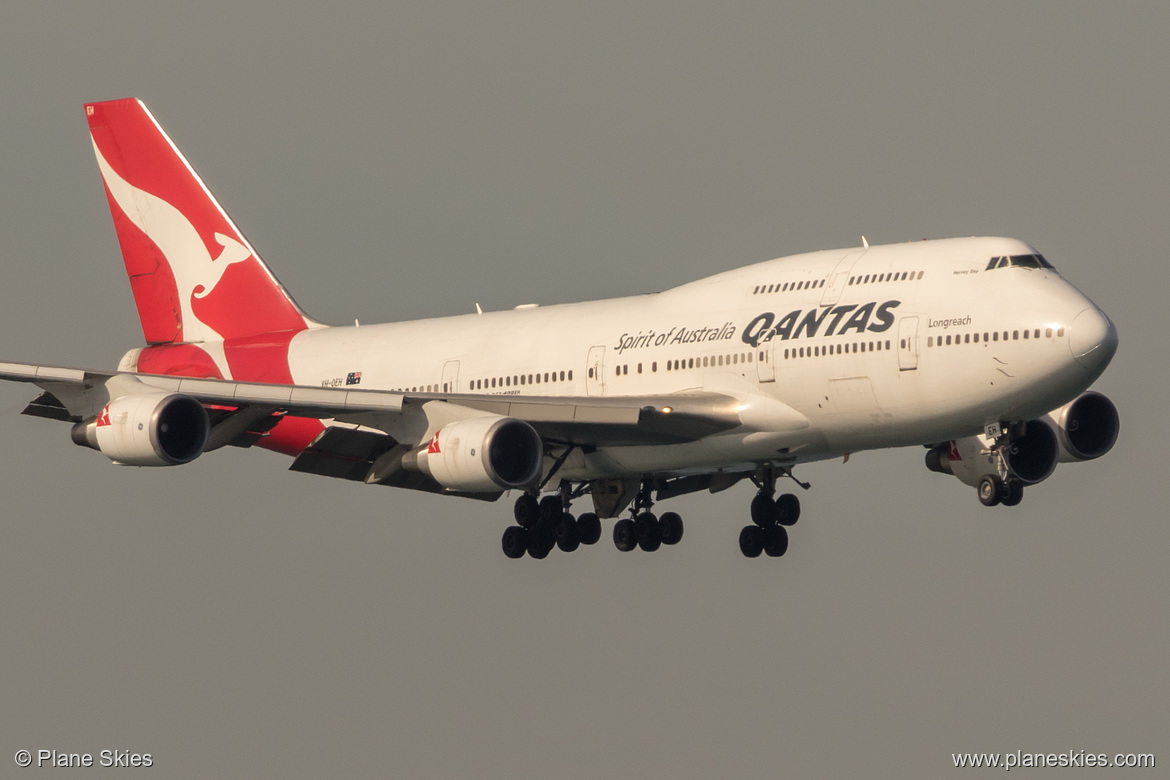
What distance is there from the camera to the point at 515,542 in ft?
157

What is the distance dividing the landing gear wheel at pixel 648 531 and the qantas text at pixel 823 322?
27.1 ft

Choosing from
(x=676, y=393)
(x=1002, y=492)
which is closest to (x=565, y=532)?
(x=676, y=393)

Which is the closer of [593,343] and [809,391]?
[809,391]

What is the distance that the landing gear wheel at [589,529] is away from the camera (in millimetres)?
49312

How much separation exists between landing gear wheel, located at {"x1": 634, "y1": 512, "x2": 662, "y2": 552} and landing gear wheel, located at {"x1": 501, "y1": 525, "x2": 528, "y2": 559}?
11.3 feet

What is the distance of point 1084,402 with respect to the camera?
45.5 meters

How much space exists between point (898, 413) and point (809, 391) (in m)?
2.15

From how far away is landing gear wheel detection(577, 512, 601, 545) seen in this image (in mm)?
49312

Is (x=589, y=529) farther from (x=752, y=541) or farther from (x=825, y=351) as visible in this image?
(x=825, y=351)

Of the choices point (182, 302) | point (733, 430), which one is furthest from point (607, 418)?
point (182, 302)

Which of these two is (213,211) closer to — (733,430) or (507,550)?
(507,550)

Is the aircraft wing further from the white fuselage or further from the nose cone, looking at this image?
the nose cone

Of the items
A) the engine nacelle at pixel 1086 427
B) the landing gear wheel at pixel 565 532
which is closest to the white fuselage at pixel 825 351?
the landing gear wheel at pixel 565 532

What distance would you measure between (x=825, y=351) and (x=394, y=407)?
403 inches
